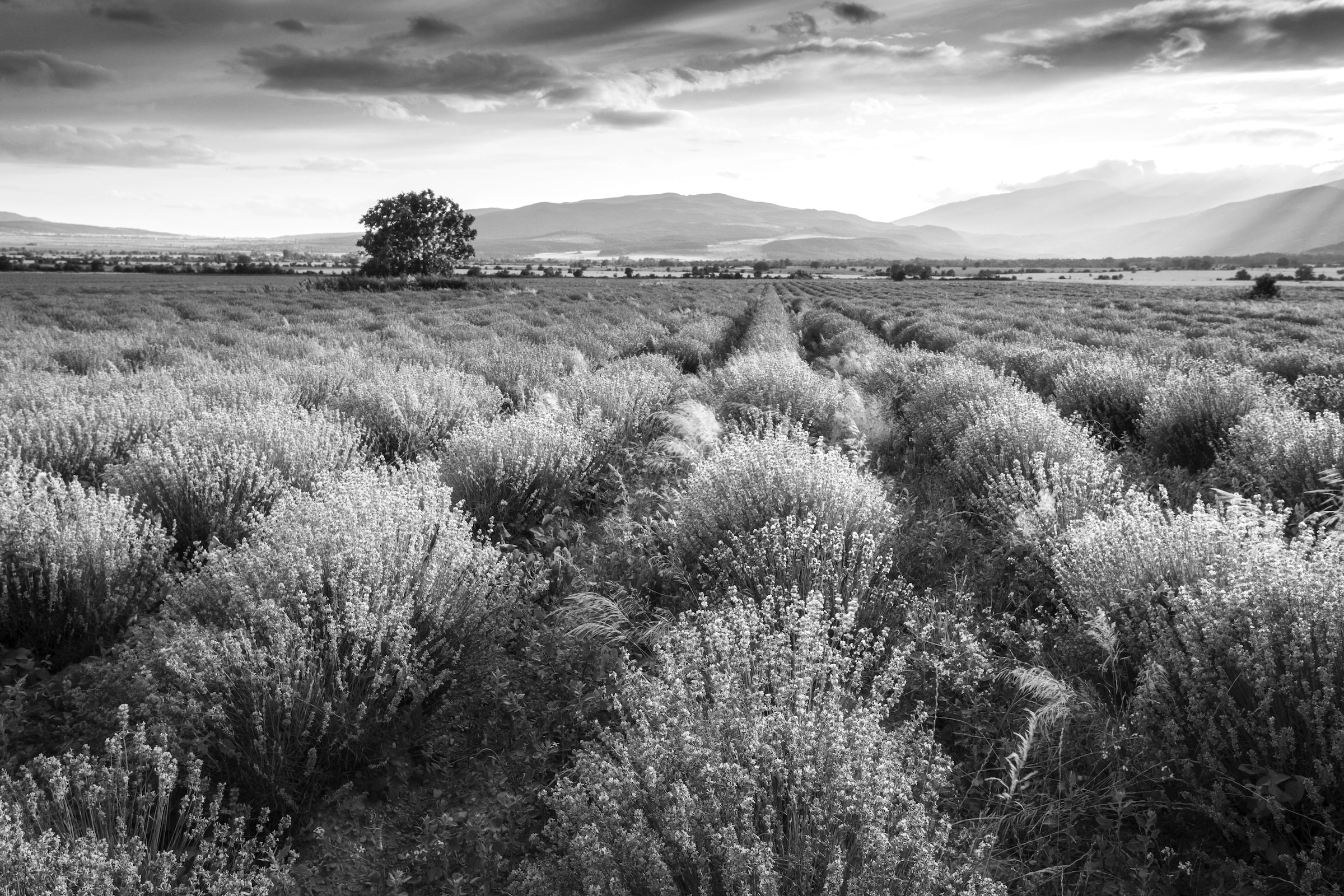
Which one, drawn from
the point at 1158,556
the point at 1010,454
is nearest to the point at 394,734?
the point at 1158,556

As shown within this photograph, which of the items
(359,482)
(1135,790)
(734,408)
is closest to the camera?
(1135,790)

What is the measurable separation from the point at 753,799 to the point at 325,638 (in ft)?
6.89

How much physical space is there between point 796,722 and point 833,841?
0.98 feet

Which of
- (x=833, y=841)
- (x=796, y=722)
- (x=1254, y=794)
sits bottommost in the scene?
(x=1254, y=794)

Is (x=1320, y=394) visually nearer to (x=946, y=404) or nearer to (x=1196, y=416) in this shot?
(x=1196, y=416)

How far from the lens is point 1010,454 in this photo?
575 centimetres

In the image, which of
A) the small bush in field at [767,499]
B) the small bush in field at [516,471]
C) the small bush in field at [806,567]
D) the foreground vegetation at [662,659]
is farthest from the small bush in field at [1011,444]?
the small bush in field at [516,471]

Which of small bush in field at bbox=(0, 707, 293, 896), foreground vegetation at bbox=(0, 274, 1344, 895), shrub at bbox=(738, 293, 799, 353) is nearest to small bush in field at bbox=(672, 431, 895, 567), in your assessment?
foreground vegetation at bbox=(0, 274, 1344, 895)

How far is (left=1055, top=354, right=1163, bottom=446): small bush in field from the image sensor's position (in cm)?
831

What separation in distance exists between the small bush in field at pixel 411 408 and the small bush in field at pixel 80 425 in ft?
5.02

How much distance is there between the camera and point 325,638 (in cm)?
316

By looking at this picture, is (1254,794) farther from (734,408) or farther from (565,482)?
(734,408)

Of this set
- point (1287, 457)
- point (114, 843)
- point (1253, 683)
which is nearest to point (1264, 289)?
point (1287, 457)

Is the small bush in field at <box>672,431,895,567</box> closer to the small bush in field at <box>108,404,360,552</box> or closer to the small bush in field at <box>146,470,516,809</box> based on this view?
the small bush in field at <box>146,470,516,809</box>
